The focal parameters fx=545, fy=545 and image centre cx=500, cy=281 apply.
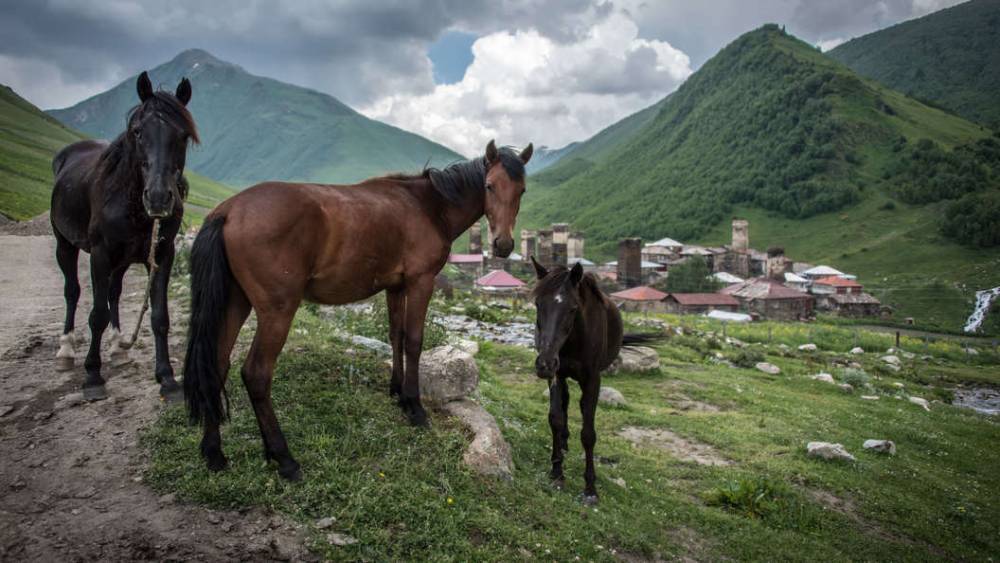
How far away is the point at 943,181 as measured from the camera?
89.2m

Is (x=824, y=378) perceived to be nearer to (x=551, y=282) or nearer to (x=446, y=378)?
(x=551, y=282)

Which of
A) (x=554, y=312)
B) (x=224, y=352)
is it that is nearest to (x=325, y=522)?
(x=224, y=352)

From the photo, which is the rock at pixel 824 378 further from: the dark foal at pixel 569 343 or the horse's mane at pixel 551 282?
the horse's mane at pixel 551 282

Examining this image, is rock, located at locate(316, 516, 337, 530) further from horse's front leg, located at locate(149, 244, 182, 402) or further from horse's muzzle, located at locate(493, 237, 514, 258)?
horse's muzzle, located at locate(493, 237, 514, 258)

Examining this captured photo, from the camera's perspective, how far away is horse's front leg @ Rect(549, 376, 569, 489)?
6.07 m

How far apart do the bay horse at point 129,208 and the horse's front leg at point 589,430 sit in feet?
13.9

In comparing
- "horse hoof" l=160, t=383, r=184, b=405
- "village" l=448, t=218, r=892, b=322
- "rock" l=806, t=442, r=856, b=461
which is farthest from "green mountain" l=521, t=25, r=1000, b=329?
"horse hoof" l=160, t=383, r=184, b=405

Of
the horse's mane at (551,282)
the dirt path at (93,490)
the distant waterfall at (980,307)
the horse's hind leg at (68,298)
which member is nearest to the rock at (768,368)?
the horse's mane at (551,282)

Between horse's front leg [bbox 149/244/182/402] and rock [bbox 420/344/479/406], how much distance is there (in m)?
2.50

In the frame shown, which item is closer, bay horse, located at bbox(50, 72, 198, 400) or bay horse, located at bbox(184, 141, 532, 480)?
bay horse, located at bbox(184, 141, 532, 480)

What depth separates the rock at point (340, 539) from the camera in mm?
3642

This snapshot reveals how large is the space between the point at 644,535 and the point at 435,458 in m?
2.19

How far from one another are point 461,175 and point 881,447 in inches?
348

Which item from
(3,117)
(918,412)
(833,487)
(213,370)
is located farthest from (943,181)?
(3,117)
